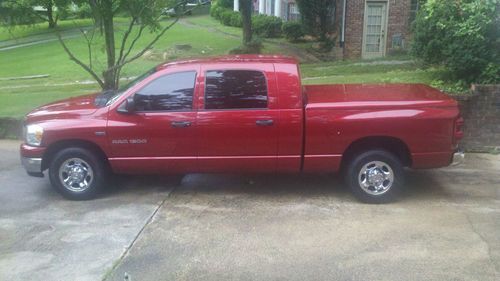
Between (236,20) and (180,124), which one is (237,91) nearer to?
(180,124)

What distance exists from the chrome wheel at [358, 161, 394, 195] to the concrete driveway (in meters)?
0.23

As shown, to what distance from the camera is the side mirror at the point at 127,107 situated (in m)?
6.50

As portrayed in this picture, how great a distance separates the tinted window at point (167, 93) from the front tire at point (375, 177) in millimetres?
2086

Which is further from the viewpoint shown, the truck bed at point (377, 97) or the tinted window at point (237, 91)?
the tinted window at point (237, 91)

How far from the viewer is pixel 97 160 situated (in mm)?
6715

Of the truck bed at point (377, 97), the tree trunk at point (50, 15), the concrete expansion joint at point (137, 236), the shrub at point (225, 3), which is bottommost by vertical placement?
the concrete expansion joint at point (137, 236)

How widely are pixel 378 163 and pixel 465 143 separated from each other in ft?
9.54

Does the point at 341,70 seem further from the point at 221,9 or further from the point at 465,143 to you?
the point at 221,9

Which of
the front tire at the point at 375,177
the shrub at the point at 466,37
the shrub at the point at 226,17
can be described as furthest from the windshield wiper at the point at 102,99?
the shrub at the point at 226,17

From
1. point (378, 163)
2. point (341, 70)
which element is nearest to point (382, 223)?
point (378, 163)

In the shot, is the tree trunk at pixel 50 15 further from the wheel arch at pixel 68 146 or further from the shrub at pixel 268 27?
the shrub at pixel 268 27

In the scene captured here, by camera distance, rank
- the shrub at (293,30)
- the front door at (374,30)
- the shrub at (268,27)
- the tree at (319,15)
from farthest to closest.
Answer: the shrub at (268,27), the shrub at (293,30), the tree at (319,15), the front door at (374,30)

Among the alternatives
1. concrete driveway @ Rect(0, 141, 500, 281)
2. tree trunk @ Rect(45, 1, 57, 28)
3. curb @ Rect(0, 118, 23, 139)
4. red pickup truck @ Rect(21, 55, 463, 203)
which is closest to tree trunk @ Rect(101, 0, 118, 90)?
tree trunk @ Rect(45, 1, 57, 28)

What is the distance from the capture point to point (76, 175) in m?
6.76
